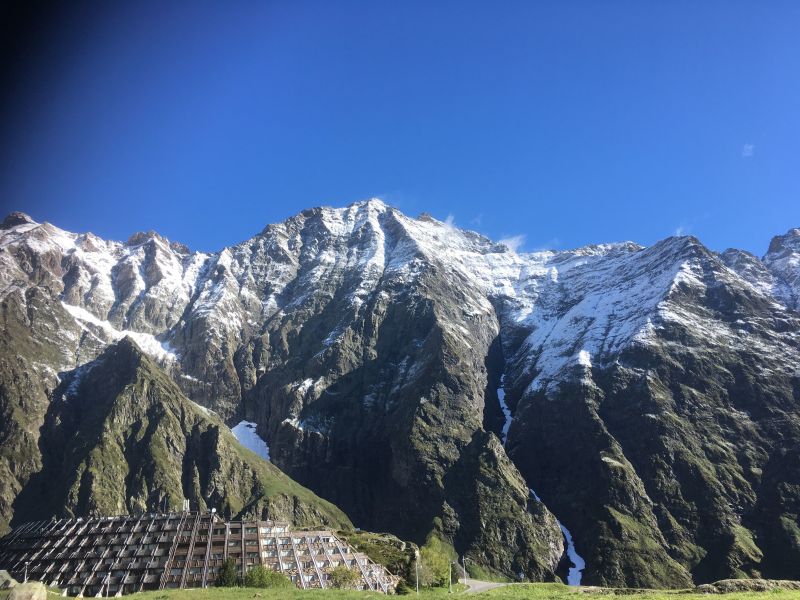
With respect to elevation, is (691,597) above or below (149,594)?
above

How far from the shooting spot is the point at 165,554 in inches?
5157

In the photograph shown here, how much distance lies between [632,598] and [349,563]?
296ft

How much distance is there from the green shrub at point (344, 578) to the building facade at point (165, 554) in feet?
7.52

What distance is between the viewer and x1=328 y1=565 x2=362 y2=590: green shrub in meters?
126

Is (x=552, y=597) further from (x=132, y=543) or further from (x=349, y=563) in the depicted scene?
(x=132, y=543)

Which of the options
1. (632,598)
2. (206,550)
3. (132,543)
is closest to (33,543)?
(132,543)

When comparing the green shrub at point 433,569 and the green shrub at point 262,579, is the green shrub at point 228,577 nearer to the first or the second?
the green shrub at point 262,579

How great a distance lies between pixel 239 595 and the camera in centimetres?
6512

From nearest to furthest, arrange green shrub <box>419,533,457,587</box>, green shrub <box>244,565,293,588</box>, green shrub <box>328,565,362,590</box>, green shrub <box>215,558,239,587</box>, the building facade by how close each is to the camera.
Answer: green shrub <box>244,565,293,588</box> → green shrub <box>215,558,239,587</box> → green shrub <box>328,565,362,590</box> → the building facade → green shrub <box>419,533,457,587</box>

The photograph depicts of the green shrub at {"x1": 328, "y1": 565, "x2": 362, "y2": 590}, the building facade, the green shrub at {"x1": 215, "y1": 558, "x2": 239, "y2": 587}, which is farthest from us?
the building facade

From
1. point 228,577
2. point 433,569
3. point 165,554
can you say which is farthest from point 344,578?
point 165,554

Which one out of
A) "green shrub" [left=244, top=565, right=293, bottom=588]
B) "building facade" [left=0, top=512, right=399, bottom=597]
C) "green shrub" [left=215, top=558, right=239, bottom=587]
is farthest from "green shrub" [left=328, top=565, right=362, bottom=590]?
"green shrub" [left=215, top=558, right=239, bottom=587]

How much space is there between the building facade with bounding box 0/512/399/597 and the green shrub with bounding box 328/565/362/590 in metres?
2.29

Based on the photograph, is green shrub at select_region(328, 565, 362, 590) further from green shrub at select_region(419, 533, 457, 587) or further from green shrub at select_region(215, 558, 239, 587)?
green shrub at select_region(215, 558, 239, 587)
